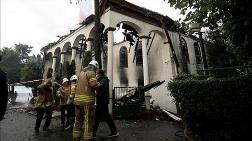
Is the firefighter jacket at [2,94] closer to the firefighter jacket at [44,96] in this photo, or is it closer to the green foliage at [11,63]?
the firefighter jacket at [44,96]

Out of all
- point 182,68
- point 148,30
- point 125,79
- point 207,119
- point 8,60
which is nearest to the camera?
point 207,119

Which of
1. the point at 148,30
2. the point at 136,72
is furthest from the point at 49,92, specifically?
the point at 136,72

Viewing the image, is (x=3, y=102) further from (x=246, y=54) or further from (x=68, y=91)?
(x=68, y=91)

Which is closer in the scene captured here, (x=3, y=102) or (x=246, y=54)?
(x=3, y=102)

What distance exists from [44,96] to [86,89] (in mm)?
3561

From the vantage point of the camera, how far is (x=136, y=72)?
18266mm

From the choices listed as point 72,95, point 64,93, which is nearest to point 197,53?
point 64,93

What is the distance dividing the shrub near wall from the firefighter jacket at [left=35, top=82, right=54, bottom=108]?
16.2 feet

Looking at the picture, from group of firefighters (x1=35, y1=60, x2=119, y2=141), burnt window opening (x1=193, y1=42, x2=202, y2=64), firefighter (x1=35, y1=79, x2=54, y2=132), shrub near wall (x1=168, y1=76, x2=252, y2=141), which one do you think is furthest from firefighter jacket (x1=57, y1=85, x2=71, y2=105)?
burnt window opening (x1=193, y1=42, x2=202, y2=64)

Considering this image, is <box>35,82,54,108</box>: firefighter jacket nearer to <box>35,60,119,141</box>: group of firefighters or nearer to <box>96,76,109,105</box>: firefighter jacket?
<box>35,60,119,141</box>: group of firefighters

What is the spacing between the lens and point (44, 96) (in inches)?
367

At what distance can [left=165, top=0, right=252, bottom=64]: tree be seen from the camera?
18.0 ft

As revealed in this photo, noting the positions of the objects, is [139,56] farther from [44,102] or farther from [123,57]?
[44,102]

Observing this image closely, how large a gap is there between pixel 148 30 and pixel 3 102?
13.0m
